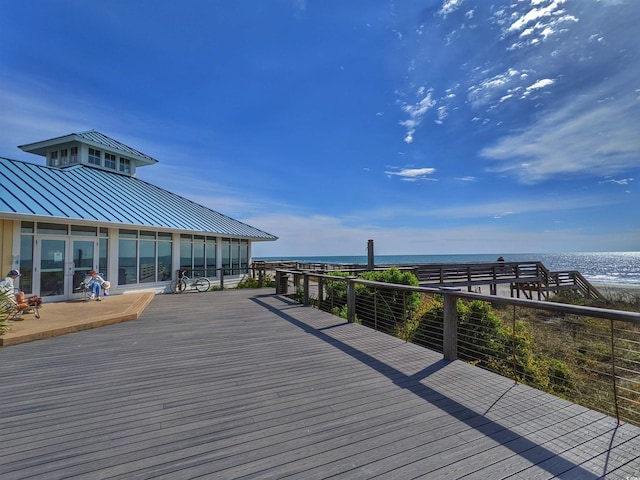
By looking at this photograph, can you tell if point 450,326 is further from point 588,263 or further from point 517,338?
point 588,263

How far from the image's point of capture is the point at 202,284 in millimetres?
13703

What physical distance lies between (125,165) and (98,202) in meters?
6.40

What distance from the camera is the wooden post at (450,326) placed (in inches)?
163

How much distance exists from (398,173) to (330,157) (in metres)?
6.06

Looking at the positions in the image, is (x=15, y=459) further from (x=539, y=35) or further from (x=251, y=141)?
(x=251, y=141)

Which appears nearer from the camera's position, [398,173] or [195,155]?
[195,155]

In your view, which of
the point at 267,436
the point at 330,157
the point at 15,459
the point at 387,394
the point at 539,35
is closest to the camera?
the point at 15,459

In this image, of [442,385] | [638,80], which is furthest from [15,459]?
[638,80]

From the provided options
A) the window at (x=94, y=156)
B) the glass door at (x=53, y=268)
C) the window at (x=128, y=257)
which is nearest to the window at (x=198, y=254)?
the window at (x=128, y=257)

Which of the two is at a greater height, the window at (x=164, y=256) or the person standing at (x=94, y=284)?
the window at (x=164, y=256)

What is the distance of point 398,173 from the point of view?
71.9ft

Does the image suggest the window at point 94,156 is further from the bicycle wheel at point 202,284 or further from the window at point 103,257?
the bicycle wheel at point 202,284

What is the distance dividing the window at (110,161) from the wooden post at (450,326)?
1719 cm

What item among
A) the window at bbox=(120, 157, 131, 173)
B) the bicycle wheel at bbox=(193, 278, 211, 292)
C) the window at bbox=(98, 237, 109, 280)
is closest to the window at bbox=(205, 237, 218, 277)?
the bicycle wheel at bbox=(193, 278, 211, 292)
